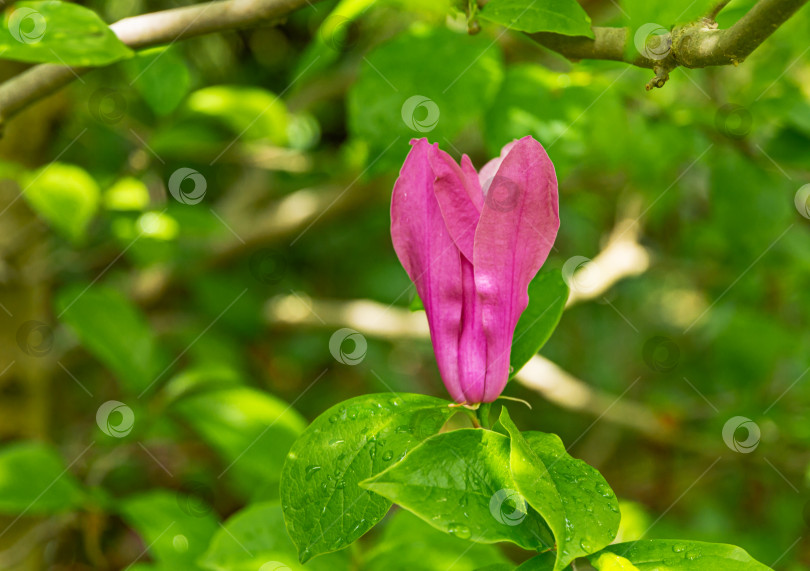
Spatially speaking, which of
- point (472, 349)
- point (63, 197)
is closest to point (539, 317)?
point (472, 349)

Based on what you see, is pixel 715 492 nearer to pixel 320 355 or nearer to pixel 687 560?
pixel 320 355

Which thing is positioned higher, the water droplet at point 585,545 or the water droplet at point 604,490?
the water droplet at point 604,490

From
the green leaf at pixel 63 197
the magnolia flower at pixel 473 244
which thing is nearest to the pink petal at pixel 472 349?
the magnolia flower at pixel 473 244

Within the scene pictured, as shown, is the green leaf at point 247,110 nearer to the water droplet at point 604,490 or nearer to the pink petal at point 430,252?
the pink petal at point 430,252

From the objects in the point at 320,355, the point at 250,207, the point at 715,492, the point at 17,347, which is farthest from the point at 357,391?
the point at 715,492

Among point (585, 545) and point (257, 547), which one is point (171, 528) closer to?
point (257, 547)

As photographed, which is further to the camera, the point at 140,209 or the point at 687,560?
the point at 140,209

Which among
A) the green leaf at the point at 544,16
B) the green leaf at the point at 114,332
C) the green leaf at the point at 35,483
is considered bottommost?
the green leaf at the point at 35,483
